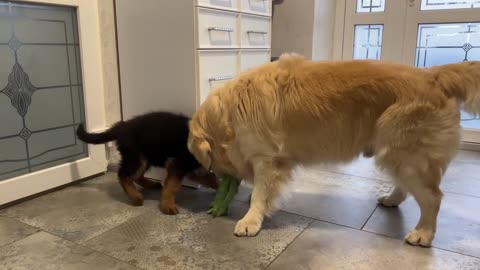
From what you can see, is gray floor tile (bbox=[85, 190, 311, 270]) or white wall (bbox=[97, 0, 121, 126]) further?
white wall (bbox=[97, 0, 121, 126])

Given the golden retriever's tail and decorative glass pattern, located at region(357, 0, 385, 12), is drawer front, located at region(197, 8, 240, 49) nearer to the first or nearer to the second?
the golden retriever's tail

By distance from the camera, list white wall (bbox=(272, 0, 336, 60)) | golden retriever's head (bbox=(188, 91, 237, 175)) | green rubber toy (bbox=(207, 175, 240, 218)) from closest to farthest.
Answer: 1. golden retriever's head (bbox=(188, 91, 237, 175))
2. green rubber toy (bbox=(207, 175, 240, 218))
3. white wall (bbox=(272, 0, 336, 60))

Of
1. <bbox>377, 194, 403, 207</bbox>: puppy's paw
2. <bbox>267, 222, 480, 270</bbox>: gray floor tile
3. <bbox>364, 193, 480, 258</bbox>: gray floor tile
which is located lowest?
<bbox>267, 222, 480, 270</bbox>: gray floor tile

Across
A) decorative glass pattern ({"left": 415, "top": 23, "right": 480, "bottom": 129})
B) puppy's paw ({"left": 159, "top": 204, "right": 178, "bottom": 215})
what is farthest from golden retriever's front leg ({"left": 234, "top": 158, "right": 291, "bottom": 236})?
decorative glass pattern ({"left": 415, "top": 23, "right": 480, "bottom": 129})

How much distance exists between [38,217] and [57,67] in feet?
2.73

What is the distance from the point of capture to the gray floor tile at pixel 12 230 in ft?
5.47

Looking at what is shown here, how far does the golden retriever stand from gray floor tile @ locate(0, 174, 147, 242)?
1.66 ft

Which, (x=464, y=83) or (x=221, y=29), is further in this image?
(x=221, y=29)

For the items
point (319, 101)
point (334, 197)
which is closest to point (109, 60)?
point (319, 101)

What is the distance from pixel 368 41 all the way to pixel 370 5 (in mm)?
301

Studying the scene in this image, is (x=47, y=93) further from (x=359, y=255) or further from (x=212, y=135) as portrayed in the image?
(x=359, y=255)

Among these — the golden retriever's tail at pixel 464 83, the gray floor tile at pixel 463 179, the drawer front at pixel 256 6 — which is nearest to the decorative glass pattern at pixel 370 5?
the drawer front at pixel 256 6

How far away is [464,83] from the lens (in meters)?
1.52

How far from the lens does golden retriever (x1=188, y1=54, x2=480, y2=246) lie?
154cm
